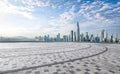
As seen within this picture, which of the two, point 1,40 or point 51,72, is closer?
point 51,72

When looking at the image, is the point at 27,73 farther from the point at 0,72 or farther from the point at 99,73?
the point at 99,73

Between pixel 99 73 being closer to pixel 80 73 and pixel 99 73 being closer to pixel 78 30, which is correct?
pixel 80 73

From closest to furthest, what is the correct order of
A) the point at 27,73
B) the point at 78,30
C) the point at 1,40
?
the point at 27,73 < the point at 1,40 < the point at 78,30

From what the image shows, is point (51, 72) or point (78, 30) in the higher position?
point (78, 30)

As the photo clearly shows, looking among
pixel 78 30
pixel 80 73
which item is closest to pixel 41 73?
pixel 80 73

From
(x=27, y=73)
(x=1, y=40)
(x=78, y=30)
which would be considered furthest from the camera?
(x=78, y=30)

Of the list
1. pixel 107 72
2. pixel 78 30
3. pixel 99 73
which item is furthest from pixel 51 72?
pixel 78 30

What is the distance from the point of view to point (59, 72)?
444 cm

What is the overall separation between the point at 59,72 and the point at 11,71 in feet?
7.08

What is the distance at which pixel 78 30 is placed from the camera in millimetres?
48688

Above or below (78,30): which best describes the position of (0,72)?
below

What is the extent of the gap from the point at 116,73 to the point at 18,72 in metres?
4.25

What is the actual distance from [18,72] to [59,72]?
1.80 meters

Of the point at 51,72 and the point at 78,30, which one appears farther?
the point at 78,30
